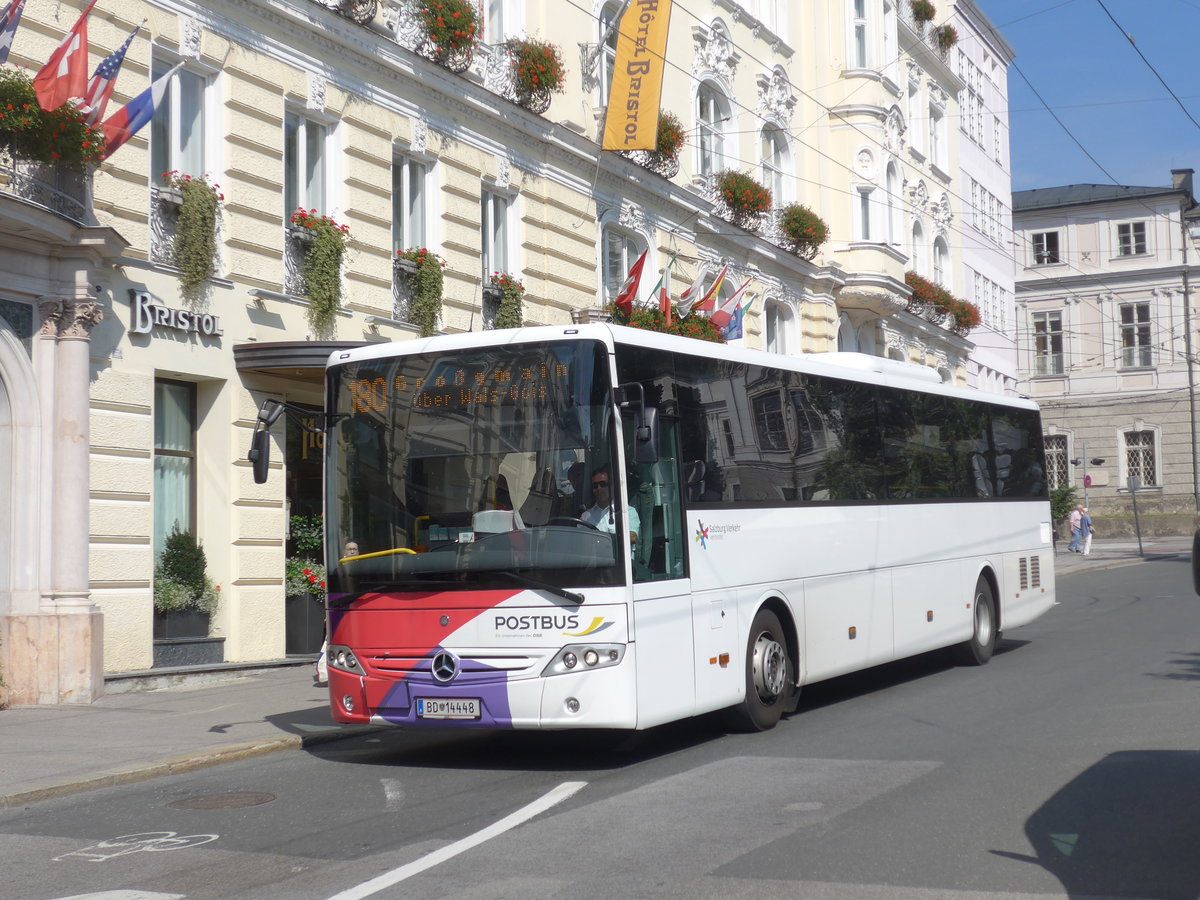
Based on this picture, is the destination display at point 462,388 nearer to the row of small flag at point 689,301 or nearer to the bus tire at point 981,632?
the bus tire at point 981,632

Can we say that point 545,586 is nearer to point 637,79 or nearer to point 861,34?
point 637,79

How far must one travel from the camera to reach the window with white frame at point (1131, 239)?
235 ft

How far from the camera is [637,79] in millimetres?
24312

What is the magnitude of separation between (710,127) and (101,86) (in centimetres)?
1718

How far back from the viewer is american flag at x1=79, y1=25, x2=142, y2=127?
46.4ft

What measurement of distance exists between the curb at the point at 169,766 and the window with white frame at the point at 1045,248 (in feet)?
220

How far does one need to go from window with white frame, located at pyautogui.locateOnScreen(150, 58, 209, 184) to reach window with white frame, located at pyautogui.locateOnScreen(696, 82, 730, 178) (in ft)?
45.5

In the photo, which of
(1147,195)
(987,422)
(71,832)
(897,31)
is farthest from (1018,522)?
(1147,195)

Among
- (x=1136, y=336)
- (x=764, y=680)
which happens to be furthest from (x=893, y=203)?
(x=1136, y=336)

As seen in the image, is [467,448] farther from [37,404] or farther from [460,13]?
[460,13]

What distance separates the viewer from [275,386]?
17594 mm

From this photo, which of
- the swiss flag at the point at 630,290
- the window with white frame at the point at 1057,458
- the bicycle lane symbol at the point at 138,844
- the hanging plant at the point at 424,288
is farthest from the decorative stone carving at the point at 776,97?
the window with white frame at the point at 1057,458

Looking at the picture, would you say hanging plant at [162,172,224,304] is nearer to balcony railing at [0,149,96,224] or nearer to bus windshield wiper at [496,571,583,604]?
balcony railing at [0,149,96,224]

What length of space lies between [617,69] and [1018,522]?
10.6 m
